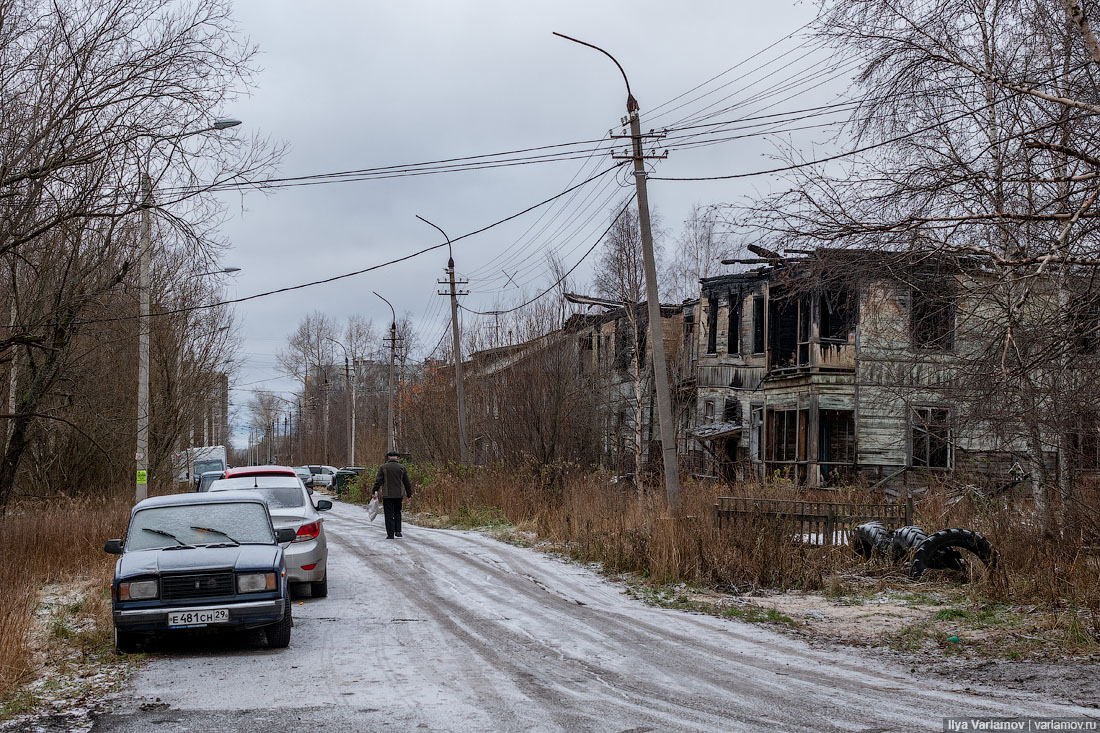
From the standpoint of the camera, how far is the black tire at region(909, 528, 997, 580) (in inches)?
508

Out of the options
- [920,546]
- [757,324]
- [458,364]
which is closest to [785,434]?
[757,324]

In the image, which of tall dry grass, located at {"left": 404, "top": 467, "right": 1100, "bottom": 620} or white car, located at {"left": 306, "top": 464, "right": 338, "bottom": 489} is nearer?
tall dry grass, located at {"left": 404, "top": 467, "right": 1100, "bottom": 620}

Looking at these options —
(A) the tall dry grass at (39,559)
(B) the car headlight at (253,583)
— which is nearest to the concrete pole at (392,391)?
(A) the tall dry grass at (39,559)

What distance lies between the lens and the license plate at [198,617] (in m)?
8.77

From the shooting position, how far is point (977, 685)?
7.74 meters

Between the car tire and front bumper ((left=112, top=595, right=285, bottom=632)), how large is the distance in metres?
0.15

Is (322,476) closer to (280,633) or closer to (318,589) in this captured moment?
(318,589)

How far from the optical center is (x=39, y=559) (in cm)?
1462

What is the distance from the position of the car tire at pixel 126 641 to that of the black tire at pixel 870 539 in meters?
10.3

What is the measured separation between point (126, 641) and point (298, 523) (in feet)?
12.5

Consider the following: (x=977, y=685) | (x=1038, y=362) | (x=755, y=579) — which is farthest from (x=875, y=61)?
(x=755, y=579)

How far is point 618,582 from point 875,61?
8.42m

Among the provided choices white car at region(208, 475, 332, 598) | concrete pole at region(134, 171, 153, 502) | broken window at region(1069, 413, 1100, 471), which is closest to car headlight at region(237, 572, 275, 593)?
white car at region(208, 475, 332, 598)

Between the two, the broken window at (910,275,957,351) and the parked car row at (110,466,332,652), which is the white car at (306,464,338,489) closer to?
the parked car row at (110,466,332,652)
